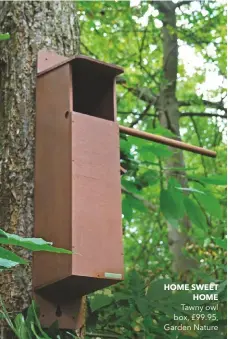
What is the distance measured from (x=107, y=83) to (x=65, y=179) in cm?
40

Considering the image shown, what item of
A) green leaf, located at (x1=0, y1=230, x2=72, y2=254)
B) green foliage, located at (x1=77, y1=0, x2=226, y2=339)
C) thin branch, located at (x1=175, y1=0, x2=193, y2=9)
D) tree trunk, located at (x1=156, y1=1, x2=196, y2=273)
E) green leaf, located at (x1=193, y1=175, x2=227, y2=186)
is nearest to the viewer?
green leaf, located at (x1=0, y1=230, x2=72, y2=254)

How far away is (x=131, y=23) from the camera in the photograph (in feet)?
16.8

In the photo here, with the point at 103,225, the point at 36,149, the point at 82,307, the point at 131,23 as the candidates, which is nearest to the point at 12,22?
the point at 36,149

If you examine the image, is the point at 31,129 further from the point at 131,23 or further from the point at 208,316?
the point at 131,23

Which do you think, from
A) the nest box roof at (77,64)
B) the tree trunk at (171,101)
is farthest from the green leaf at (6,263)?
the tree trunk at (171,101)

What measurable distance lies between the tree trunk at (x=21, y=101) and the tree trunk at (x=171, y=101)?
2.78 meters

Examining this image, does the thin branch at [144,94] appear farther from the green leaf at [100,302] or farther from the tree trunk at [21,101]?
the green leaf at [100,302]

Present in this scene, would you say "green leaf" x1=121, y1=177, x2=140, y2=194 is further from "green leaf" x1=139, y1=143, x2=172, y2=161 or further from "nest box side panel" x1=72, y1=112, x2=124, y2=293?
"nest box side panel" x1=72, y1=112, x2=124, y2=293

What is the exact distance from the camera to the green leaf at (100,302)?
230 cm

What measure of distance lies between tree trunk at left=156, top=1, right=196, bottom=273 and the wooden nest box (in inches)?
115

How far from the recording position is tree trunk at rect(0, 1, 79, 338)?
192cm

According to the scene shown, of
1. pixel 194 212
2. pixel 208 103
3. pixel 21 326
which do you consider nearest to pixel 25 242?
pixel 21 326

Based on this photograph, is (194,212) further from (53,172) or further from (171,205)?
(53,172)

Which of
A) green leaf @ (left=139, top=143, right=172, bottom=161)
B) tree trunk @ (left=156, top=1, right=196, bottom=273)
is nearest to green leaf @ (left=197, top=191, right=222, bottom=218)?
green leaf @ (left=139, top=143, right=172, bottom=161)
